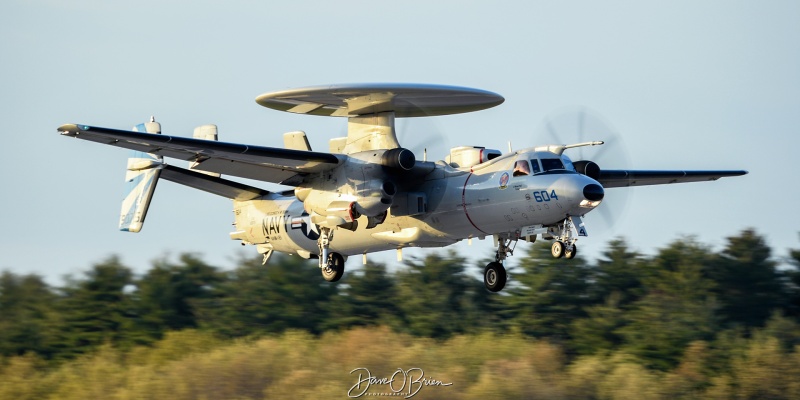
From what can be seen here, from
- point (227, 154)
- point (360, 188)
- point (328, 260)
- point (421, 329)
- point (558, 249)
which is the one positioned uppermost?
point (227, 154)

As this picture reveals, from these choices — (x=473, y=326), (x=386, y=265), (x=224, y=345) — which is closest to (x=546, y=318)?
(x=473, y=326)

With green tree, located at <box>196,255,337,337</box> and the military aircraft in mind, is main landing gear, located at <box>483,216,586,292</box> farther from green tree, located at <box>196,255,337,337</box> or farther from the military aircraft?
green tree, located at <box>196,255,337,337</box>

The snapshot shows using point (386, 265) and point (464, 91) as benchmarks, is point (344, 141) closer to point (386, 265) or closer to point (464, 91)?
point (464, 91)

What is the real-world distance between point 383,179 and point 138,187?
6.99m

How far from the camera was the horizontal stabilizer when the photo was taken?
26.2 metres

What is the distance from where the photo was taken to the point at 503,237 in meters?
24.8

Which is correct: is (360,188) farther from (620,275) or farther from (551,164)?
(620,275)

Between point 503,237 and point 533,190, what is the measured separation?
3.02 meters

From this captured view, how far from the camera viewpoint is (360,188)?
23375mm

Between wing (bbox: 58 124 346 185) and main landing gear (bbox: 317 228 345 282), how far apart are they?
154cm

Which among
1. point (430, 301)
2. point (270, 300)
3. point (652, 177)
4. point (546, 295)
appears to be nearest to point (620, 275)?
point (546, 295)

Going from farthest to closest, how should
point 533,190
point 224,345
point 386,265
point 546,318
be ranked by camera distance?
point 386,265, point 546,318, point 224,345, point 533,190

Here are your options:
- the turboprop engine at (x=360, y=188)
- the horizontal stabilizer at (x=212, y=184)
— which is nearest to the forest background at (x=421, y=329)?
the horizontal stabilizer at (x=212, y=184)

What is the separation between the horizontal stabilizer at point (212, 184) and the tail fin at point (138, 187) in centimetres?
33
